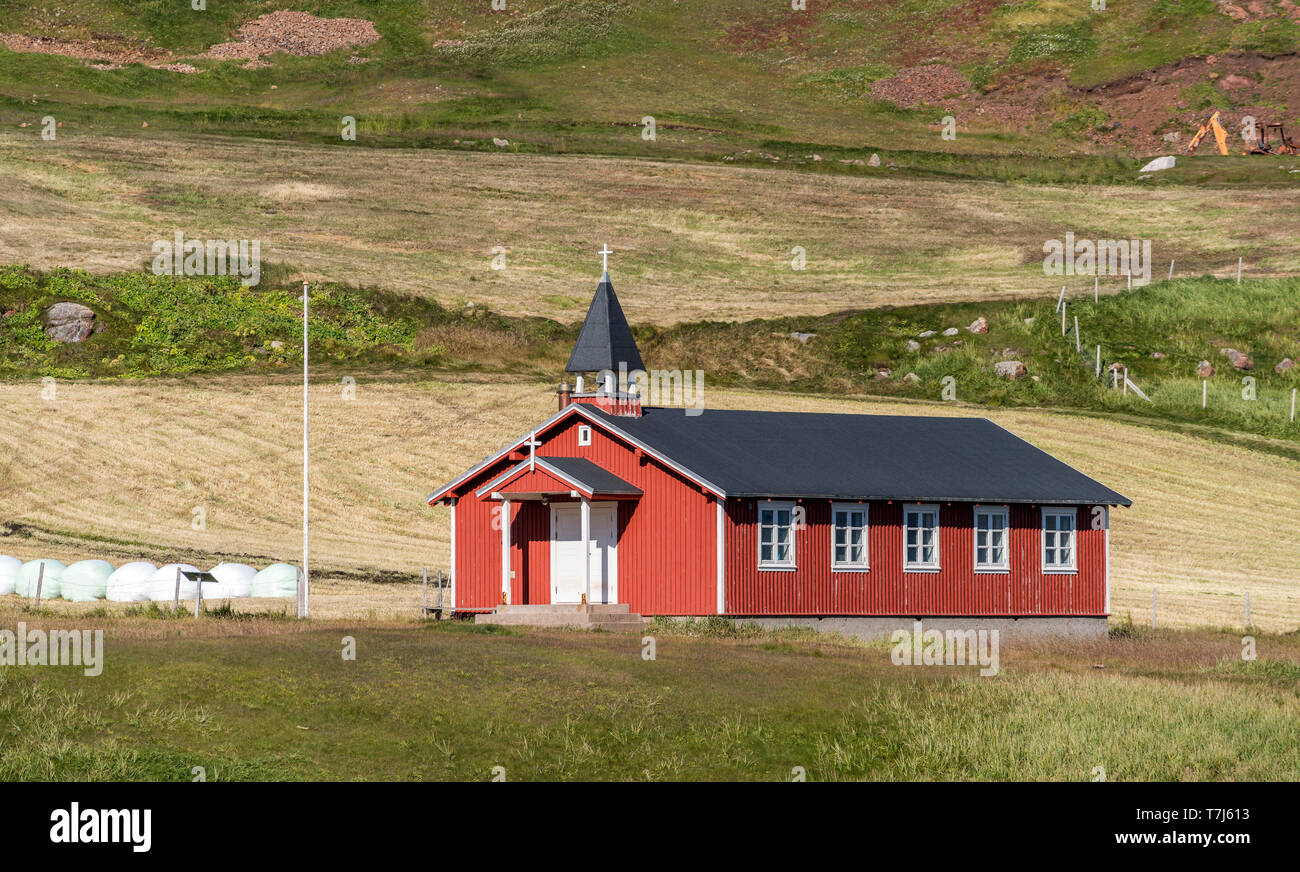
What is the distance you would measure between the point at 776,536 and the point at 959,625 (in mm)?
4961

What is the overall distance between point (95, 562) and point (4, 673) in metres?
18.3

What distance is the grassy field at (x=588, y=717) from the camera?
20906mm

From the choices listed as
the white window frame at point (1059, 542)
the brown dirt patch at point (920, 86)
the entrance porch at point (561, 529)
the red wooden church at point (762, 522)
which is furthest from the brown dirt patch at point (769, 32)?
the entrance porch at point (561, 529)

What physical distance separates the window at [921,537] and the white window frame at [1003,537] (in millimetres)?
1084

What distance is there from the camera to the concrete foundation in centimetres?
3666

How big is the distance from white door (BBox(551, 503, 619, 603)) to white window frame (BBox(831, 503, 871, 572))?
4.52 meters

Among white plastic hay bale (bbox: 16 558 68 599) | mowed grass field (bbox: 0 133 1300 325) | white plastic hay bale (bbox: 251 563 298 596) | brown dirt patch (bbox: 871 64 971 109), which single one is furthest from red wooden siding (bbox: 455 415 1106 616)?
brown dirt patch (bbox: 871 64 971 109)

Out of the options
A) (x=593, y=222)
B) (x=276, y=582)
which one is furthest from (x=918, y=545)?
(x=593, y=222)

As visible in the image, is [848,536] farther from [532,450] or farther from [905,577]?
[532,450]

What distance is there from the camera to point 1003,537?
39.6 m

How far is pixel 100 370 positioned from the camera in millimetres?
59344

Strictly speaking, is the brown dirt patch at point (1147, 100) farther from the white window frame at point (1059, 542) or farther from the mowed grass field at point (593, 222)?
the white window frame at point (1059, 542)
